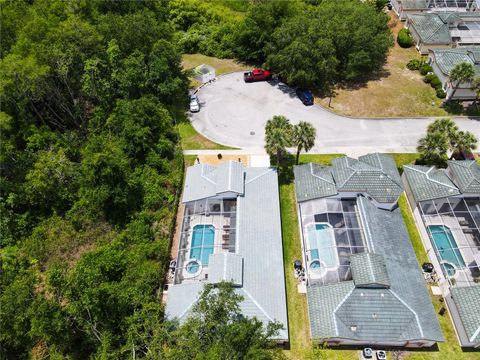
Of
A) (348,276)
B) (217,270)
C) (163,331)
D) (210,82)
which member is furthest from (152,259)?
(210,82)

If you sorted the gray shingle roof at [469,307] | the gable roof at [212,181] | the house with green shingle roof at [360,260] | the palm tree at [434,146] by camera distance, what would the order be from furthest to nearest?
the palm tree at [434,146] < the gable roof at [212,181] < the house with green shingle roof at [360,260] < the gray shingle roof at [469,307]

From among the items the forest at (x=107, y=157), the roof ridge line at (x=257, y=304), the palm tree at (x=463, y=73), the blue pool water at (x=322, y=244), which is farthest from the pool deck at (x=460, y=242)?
the palm tree at (x=463, y=73)

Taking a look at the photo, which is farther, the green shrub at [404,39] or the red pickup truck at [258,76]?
the green shrub at [404,39]

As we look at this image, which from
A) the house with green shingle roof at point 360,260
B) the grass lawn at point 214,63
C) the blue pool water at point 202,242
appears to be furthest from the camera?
the grass lawn at point 214,63

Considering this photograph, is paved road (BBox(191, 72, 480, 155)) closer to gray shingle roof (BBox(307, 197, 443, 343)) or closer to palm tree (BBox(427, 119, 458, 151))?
palm tree (BBox(427, 119, 458, 151))

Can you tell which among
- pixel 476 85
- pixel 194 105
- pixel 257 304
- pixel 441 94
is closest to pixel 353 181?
pixel 257 304

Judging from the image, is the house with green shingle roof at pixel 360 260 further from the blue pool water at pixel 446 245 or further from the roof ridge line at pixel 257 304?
the roof ridge line at pixel 257 304

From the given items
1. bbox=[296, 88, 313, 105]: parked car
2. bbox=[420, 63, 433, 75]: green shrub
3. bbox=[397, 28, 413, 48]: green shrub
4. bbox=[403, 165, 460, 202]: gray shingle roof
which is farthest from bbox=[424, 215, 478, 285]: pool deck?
bbox=[397, 28, 413, 48]: green shrub

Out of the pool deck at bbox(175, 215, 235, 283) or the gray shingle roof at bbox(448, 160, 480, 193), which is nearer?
the pool deck at bbox(175, 215, 235, 283)
